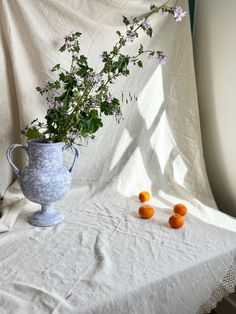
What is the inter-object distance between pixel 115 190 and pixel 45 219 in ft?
1.41

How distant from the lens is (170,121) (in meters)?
1.66

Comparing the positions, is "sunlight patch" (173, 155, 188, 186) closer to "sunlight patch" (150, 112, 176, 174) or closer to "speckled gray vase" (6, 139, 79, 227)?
"sunlight patch" (150, 112, 176, 174)

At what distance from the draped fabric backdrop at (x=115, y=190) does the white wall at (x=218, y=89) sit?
0.22 feet

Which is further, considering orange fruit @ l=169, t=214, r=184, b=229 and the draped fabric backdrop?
orange fruit @ l=169, t=214, r=184, b=229

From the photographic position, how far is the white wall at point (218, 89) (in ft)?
4.91

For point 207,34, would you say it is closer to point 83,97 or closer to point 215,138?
point 215,138

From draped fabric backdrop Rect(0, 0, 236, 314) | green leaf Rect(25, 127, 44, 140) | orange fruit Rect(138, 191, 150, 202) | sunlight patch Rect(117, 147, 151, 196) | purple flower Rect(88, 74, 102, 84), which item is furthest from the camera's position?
sunlight patch Rect(117, 147, 151, 196)

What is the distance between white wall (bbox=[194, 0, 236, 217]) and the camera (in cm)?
150

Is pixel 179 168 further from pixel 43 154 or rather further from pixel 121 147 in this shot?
pixel 43 154

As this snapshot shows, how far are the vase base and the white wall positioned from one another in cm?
79

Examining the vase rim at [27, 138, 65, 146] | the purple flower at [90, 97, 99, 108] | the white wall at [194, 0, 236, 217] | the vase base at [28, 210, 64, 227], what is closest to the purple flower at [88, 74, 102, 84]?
the purple flower at [90, 97, 99, 108]

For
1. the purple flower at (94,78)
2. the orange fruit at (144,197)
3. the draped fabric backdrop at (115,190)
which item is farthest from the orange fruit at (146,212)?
the purple flower at (94,78)

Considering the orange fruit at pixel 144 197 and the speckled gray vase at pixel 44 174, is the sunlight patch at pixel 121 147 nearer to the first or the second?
the orange fruit at pixel 144 197

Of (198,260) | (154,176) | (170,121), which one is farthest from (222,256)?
(170,121)
